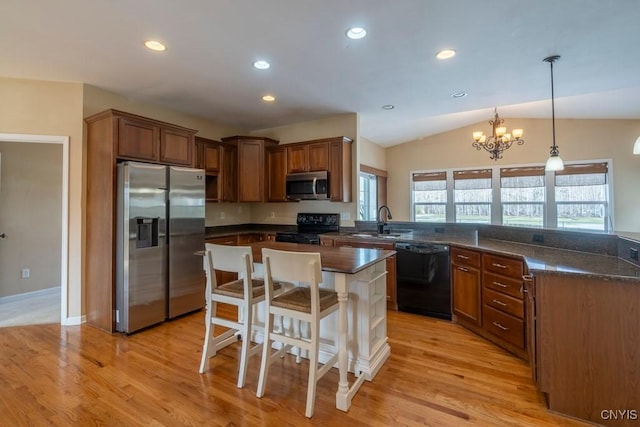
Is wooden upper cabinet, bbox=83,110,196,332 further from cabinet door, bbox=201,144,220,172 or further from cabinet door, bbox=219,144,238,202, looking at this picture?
cabinet door, bbox=219,144,238,202

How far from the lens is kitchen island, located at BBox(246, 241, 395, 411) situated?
198cm

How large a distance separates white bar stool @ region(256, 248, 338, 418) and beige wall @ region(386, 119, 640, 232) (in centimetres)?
656

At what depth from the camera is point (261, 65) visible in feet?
9.86

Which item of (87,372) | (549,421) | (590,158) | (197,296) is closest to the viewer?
(549,421)

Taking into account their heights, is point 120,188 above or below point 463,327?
above

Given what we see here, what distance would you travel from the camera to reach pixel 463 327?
327cm

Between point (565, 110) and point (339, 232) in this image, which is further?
point (565, 110)

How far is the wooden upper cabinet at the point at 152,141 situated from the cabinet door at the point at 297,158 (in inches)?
59.7

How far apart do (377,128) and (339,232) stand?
254 cm

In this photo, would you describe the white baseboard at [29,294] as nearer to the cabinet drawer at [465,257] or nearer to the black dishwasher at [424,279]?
the black dishwasher at [424,279]

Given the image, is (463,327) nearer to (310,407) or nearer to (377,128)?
(310,407)

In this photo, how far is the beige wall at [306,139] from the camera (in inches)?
183

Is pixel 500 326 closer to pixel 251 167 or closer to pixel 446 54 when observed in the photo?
pixel 446 54

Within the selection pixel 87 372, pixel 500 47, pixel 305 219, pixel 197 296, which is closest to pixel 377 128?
pixel 305 219
